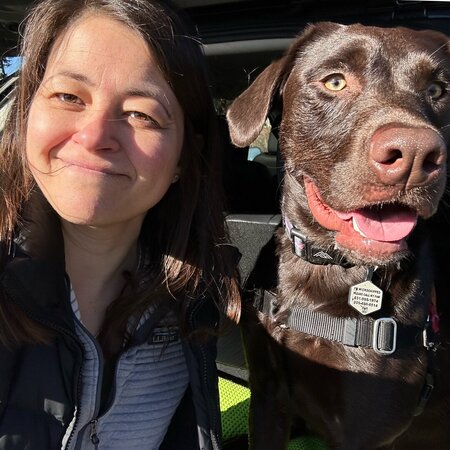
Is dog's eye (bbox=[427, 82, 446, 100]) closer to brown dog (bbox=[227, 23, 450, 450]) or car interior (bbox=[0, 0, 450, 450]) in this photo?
brown dog (bbox=[227, 23, 450, 450])

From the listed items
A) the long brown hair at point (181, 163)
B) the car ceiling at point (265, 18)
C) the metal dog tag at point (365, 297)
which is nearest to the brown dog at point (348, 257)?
the metal dog tag at point (365, 297)

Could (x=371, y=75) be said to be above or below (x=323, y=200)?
above

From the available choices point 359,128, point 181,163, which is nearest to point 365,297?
point 359,128

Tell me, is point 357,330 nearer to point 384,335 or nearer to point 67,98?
point 384,335

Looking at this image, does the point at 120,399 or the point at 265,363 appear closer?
the point at 120,399

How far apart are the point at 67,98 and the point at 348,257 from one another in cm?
91

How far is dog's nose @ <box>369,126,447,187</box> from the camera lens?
54.4 inches

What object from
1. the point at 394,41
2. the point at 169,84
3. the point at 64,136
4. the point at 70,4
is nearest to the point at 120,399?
the point at 64,136

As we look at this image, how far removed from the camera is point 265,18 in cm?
217

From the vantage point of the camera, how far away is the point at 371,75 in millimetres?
1854

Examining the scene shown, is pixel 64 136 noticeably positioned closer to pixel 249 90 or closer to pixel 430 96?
pixel 249 90

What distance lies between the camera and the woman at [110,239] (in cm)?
145

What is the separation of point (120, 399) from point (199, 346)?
287 millimetres

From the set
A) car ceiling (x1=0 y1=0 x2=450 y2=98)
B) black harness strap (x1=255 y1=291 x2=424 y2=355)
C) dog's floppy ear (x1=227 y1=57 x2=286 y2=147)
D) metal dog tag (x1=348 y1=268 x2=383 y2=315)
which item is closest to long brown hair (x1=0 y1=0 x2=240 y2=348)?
dog's floppy ear (x1=227 y1=57 x2=286 y2=147)
